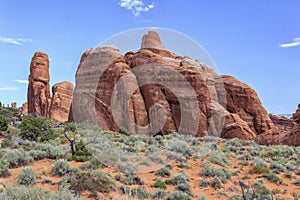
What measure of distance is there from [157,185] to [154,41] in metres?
24.7

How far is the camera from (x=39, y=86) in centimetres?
4981

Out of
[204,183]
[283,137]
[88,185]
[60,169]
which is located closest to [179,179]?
[204,183]

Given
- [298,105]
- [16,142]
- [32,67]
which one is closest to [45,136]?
[16,142]

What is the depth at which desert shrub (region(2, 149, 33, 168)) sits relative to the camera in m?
10.9

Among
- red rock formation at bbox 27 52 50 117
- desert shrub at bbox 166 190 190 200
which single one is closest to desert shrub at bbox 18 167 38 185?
desert shrub at bbox 166 190 190 200

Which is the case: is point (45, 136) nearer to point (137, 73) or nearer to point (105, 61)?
point (105, 61)

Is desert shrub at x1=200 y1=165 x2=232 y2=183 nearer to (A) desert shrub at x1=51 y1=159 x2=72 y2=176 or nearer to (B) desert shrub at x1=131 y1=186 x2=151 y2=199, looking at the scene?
(B) desert shrub at x1=131 y1=186 x2=151 y2=199

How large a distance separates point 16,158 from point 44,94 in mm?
41784

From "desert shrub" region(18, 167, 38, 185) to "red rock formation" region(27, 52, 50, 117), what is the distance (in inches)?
1650

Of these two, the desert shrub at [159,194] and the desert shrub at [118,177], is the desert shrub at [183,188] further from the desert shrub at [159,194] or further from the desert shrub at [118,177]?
the desert shrub at [118,177]

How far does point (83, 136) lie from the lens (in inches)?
658

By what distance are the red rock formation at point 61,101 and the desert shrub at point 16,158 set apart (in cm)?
3725

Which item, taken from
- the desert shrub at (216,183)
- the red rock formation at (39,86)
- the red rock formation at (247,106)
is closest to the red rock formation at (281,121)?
the red rock formation at (247,106)

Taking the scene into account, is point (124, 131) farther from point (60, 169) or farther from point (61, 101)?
point (61, 101)
